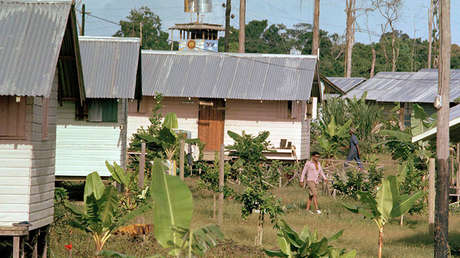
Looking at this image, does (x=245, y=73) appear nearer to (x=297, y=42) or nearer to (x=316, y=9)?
(x=316, y=9)

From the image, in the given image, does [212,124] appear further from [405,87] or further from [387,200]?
[387,200]

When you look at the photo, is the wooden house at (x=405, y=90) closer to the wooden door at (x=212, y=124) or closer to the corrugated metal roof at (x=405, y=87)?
the corrugated metal roof at (x=405, y=87)

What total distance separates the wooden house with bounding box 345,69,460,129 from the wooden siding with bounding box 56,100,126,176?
1801 centimetres

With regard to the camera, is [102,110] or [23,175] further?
[102,110]

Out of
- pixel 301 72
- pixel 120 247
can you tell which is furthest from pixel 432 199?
pixel 301 72

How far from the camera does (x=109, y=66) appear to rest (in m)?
21.2

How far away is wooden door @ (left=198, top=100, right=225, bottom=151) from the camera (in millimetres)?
28094

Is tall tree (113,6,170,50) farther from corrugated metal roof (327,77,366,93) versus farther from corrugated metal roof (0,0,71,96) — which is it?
corrugated metal roof (0,0,71,96)

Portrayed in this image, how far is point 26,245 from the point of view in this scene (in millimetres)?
13016

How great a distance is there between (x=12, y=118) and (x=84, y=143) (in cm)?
902

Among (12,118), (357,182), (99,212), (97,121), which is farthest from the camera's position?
(97,121)

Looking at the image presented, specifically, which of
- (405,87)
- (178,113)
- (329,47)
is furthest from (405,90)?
(329,47)

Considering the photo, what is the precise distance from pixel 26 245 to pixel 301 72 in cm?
1637

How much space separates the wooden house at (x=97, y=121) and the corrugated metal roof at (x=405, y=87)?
56.7 ft
